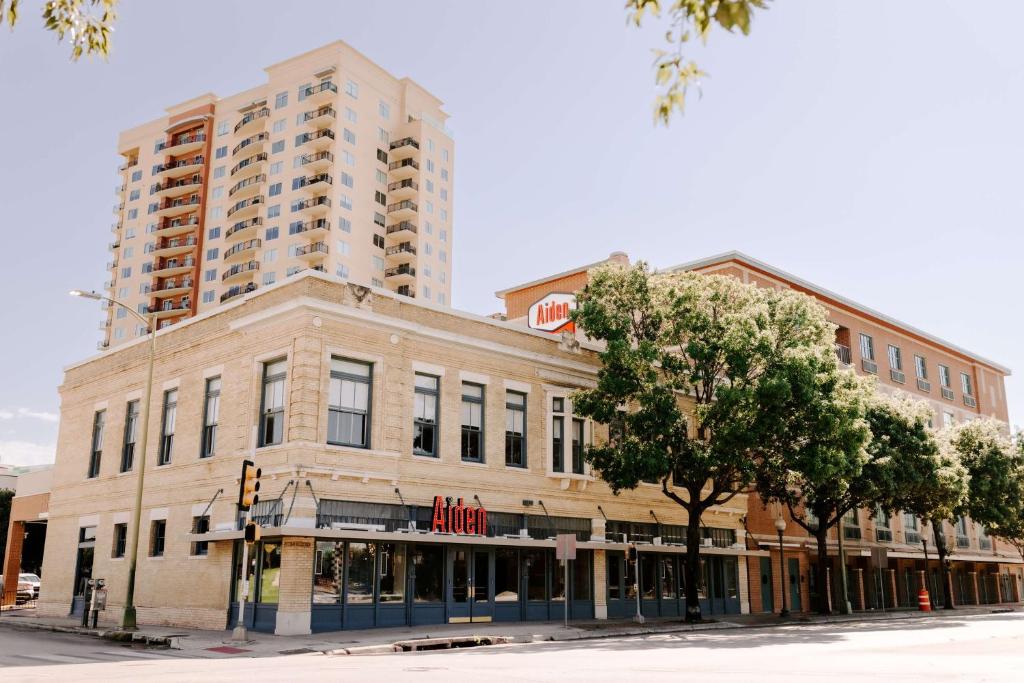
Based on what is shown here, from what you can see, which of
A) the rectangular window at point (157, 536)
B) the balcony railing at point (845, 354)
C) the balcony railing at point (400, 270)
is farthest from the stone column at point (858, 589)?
the balcony railing at point (400, 270)

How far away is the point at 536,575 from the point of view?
28938mm

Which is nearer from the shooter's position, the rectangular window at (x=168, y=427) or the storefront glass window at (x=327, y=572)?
the storefront glass window at (x=327, y=572)

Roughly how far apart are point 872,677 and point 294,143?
241ft

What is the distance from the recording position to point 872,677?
548 inches

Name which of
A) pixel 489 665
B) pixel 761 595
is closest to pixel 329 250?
pixel 761 595

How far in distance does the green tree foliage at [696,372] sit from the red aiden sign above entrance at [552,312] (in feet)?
36.2

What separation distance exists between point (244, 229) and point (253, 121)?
414 inches

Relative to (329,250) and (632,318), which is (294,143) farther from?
(632,318)

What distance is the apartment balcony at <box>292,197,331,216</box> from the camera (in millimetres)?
76500

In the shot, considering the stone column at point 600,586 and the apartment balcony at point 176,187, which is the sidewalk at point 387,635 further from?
the apartment balcony at point 176,187

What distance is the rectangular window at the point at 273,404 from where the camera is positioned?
83.1ft

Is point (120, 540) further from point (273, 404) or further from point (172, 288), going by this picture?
point (172, 288)

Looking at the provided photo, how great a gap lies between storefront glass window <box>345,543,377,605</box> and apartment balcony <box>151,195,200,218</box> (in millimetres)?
70017

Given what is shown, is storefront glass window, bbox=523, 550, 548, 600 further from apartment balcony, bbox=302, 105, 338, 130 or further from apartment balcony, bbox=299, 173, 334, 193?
apartment balcony, bbox=302, 105, 338, 130
